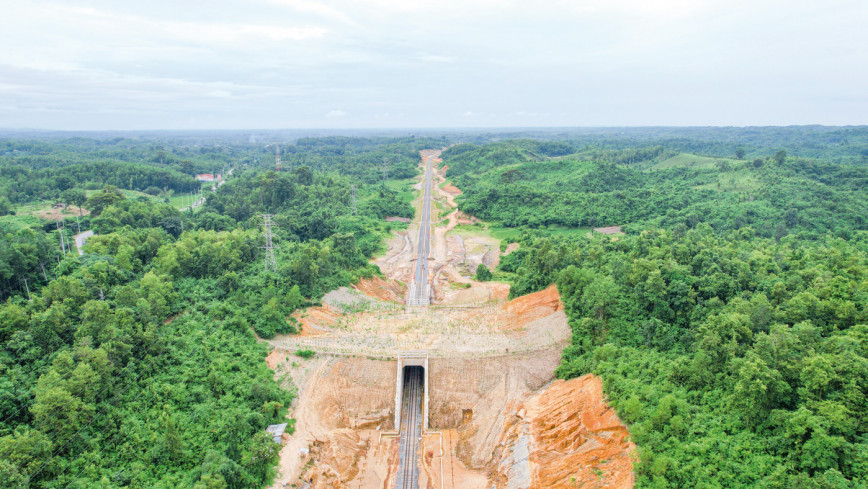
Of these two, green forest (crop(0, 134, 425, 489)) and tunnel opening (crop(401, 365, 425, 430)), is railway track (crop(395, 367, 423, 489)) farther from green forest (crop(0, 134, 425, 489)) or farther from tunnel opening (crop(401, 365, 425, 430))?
green forest (crop(0, 134, 425, 489))

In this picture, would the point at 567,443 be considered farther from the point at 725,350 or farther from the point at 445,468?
the point at 725,350

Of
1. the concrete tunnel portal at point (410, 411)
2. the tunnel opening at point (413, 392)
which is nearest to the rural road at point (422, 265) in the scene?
the tunnel opening at point (413, 392)

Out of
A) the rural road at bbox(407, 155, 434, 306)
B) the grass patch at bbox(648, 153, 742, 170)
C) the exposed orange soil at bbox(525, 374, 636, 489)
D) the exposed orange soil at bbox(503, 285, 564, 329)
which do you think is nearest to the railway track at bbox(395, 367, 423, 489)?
the exposed orange soil at bbox(525, 374, 636, 489)

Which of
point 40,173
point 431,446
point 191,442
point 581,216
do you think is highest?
point 40,173

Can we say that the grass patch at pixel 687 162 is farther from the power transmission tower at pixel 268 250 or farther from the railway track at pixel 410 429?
the power transmission tower at pixel 268 250

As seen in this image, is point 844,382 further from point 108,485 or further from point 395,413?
point 108,485

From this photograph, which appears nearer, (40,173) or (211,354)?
(211,354)

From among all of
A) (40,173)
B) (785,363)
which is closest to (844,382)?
(785,363)
